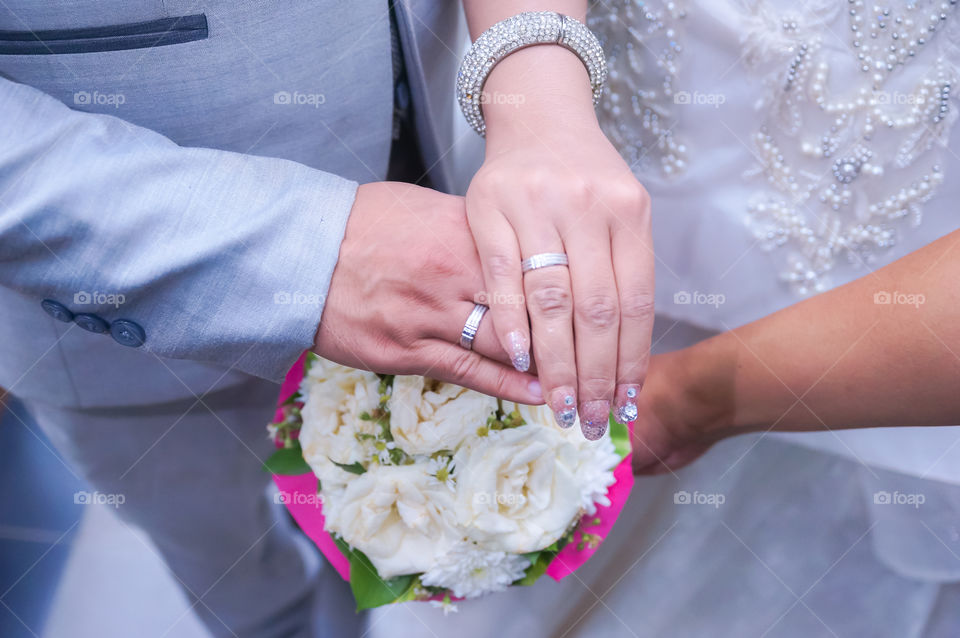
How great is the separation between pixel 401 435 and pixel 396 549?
0.13m

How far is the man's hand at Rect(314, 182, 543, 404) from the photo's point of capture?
600 millimetres

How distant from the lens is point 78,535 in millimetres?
739

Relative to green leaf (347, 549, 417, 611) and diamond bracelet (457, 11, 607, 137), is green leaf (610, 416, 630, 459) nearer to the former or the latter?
green leaf (347, 549, 417, 611)

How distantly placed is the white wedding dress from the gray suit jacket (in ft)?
1.17

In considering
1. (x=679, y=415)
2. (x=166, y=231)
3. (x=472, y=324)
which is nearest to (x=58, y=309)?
(x=166, y=231)

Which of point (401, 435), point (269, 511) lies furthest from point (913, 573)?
point (269, 511)

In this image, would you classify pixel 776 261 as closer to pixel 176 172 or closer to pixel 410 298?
pixel 410 298

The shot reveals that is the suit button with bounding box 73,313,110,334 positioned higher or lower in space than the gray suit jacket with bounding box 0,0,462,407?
lower

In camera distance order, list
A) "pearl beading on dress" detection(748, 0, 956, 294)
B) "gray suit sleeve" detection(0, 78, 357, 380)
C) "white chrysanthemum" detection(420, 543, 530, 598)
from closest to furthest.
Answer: "gray suit sleeve" detection(0, 78, 357, 380), "white chrysanthemum" detection(420, 543, 530, 598), "pearl beading on dress" detection(748, 0, 956, 294)

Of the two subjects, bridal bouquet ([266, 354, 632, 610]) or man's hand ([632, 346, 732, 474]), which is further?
man's hand ([632, 346, 732, 474])

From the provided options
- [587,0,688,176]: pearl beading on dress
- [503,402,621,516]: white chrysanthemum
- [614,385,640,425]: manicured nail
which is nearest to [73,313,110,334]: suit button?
[503,402,621,516]: white chrysanthemum

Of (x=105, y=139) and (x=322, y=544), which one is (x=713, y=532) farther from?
(x=105, y=139)

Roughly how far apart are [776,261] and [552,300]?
516 mm

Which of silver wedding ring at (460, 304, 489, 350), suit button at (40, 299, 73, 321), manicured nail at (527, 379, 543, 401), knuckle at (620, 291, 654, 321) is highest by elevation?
knuckle at (620, 291, 654, 321)
